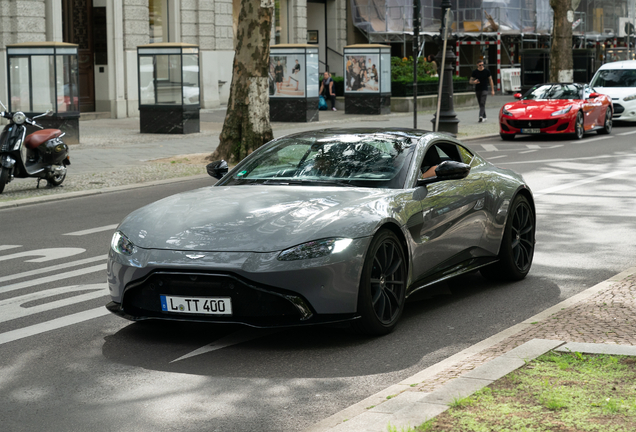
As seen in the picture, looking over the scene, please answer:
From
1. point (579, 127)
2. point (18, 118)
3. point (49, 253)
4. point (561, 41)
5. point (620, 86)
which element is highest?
point (561, 41)

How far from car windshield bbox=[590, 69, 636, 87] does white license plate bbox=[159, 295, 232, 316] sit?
83.8 ft

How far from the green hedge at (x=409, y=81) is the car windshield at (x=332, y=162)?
1122 inches

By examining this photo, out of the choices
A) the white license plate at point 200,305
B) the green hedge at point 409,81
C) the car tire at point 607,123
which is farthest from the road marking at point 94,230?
the green hedge at point 409,81

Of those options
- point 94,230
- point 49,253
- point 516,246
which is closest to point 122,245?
point 516,246

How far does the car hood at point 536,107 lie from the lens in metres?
23.9

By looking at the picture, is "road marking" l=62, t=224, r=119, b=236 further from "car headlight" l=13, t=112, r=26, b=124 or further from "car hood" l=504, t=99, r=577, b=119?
"car hood" l=504, t=99, r=577, b=119

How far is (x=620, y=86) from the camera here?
95.4 ft

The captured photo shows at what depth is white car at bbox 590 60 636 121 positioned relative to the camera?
28453mm

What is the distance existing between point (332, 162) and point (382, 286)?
1.20 metres

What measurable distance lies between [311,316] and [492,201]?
2.44 m

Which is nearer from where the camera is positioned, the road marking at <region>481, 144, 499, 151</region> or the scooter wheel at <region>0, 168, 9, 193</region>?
the scooter wheel at <region>0, 168, 9, 193</region>

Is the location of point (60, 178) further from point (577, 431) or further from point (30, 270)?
point (577, 431)

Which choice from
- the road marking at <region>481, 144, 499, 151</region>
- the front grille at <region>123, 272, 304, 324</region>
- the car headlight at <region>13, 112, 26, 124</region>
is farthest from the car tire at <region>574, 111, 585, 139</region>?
the front grille at <region>123, 272, 304, 324</region>

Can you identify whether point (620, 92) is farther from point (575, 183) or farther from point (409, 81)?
point (575, 183)
